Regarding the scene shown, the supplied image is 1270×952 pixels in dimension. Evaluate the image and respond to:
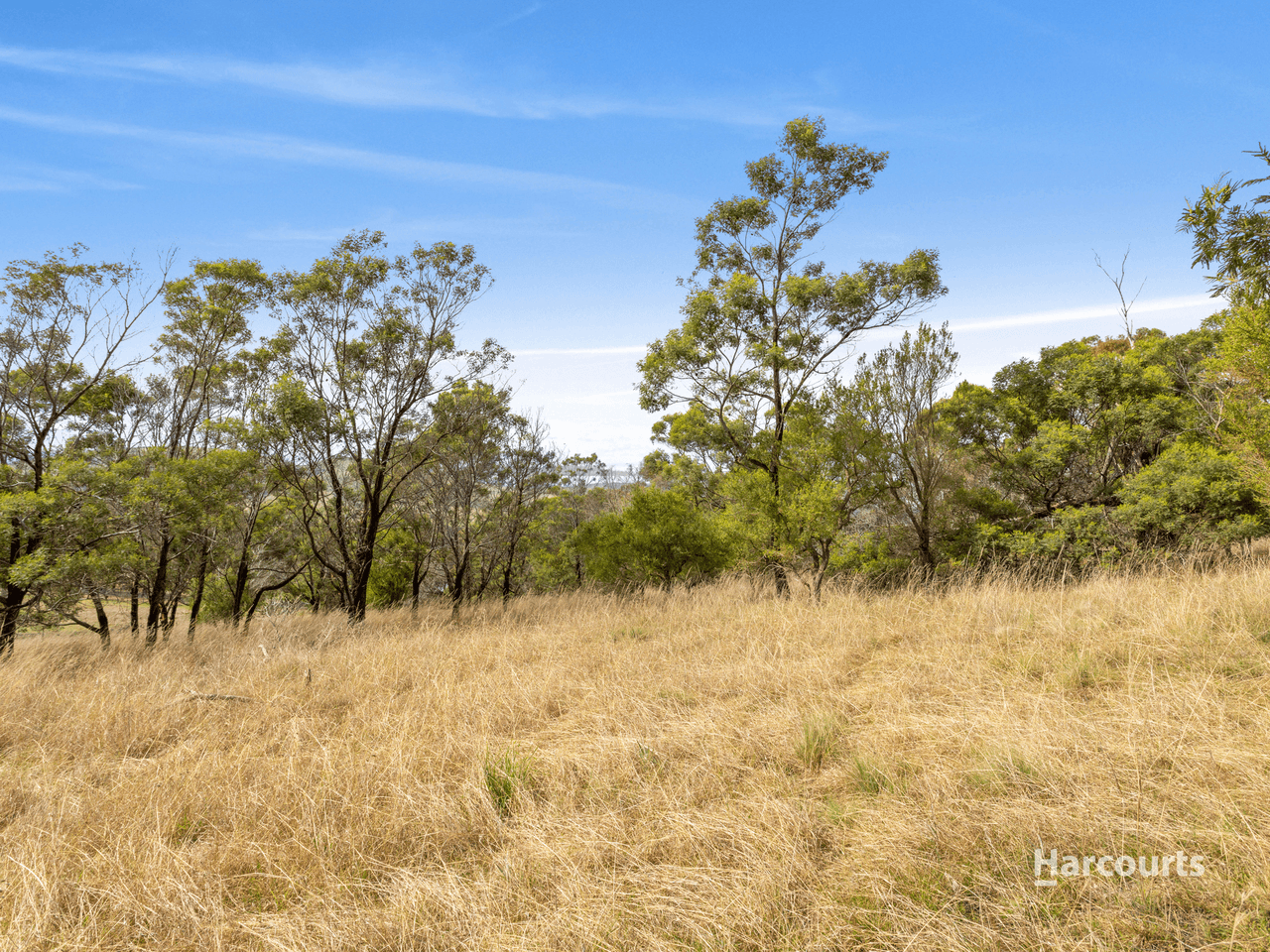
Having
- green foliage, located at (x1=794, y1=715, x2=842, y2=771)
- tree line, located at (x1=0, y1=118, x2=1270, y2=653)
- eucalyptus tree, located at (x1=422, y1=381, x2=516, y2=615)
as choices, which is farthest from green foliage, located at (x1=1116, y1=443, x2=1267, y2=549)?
eucalyptus tree, located at (x1=422, y1=381, x2=516, y2=615)

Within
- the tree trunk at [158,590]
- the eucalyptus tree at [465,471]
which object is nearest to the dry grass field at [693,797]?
the tree trunk at [158,590]

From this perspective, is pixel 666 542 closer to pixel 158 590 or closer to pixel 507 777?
pixel 507 777

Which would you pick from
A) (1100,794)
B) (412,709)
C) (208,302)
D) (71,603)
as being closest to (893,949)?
(1100,794)

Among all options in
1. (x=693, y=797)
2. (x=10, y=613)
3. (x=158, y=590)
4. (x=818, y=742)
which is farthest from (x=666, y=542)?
(x=10, y=613)

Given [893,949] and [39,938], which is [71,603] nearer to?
[39,938]

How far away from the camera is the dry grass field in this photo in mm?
2309

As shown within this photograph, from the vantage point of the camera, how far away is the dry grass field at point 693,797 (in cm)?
231

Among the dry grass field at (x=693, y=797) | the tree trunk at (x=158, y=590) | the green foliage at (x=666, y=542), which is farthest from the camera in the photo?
the green foliage at (x=666, y=542)

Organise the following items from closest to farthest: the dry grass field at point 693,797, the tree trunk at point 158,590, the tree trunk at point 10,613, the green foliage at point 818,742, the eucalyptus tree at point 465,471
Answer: the dry grass field at point 693,797 → the green foliage at point 818,742 → the tree trunk at point 10,613 → the tree trunk at point 158,590 → the eucalyptus tree at point 465,471

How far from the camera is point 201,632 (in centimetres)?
1228

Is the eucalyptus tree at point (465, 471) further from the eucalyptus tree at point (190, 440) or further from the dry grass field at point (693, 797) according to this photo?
the dry grass field at point (693, 797)

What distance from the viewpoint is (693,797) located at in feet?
10.9

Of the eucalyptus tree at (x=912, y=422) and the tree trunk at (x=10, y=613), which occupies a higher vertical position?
the eucalyptus tree at (x=912, y=422)

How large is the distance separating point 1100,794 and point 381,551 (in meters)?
19.5
